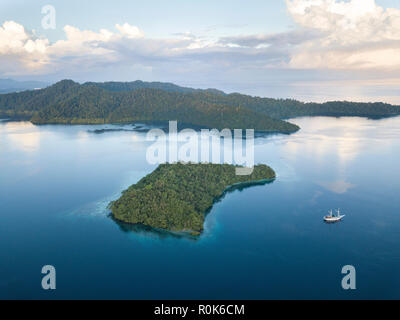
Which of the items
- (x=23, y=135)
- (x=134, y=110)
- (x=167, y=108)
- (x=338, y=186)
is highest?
(x=167, y=108)

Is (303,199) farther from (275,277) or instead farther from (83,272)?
(83,272)

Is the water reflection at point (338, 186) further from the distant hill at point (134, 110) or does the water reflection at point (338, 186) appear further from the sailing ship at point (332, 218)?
the distant hill at point (134, 110)

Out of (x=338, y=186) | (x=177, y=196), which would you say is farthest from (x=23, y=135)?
(x=338, y=186)

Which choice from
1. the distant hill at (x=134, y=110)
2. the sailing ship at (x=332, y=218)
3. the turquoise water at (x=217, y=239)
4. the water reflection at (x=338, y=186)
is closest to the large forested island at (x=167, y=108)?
the distant hill at (x=134, y=110)

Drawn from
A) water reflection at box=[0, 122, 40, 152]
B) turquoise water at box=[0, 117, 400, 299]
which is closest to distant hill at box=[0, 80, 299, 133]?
water reflection at box=[0, 122, 40, 152]

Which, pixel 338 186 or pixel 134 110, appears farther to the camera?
pixel 134 110

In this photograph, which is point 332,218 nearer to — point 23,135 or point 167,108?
point 23,135
